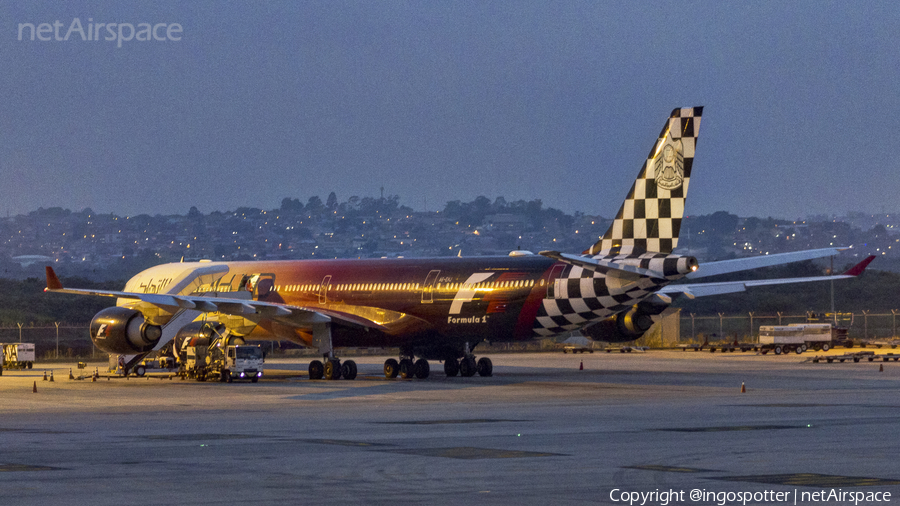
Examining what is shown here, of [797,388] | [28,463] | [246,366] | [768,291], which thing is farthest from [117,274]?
[28,463]

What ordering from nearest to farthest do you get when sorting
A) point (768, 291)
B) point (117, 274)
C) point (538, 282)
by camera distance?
point (538, 282)
point (768, 291)
point (117, 274)

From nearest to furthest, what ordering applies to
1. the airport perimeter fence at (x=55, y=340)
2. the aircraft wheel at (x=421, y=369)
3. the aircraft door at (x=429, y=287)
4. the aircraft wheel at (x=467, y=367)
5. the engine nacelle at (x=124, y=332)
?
the aircraft door at (x=429, y=287)
the aircraft wheel at (x=421, y=369)
the aircraft wheel at (x=467, y=367)
the engine nacelle at (x=124, y=332)
the airport perimeter fence at (x=55, y=340)

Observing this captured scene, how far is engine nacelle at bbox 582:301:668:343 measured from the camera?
118 ft

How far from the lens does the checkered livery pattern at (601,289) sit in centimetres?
3044

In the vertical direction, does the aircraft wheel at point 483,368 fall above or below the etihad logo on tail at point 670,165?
below

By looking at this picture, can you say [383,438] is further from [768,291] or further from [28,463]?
[768,291]

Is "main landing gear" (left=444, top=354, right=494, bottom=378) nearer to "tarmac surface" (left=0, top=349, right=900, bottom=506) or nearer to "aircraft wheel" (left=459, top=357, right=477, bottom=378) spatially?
"aircraft wheel" (left=459, top=357, right=477, bottom=378)

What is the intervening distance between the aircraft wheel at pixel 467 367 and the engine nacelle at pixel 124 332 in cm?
955

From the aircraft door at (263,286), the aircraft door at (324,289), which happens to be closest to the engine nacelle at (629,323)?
the aircraft door at (324,289)

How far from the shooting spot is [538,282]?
110 ft

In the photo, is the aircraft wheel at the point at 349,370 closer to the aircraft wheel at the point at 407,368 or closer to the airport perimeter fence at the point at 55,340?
the aircraft wheel at the point at 407,368

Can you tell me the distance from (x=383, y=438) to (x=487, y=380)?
58.8ft

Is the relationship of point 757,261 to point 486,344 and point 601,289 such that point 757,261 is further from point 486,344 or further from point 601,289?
point 486,344

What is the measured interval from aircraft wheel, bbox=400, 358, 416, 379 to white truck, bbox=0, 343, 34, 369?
17.8 meters
